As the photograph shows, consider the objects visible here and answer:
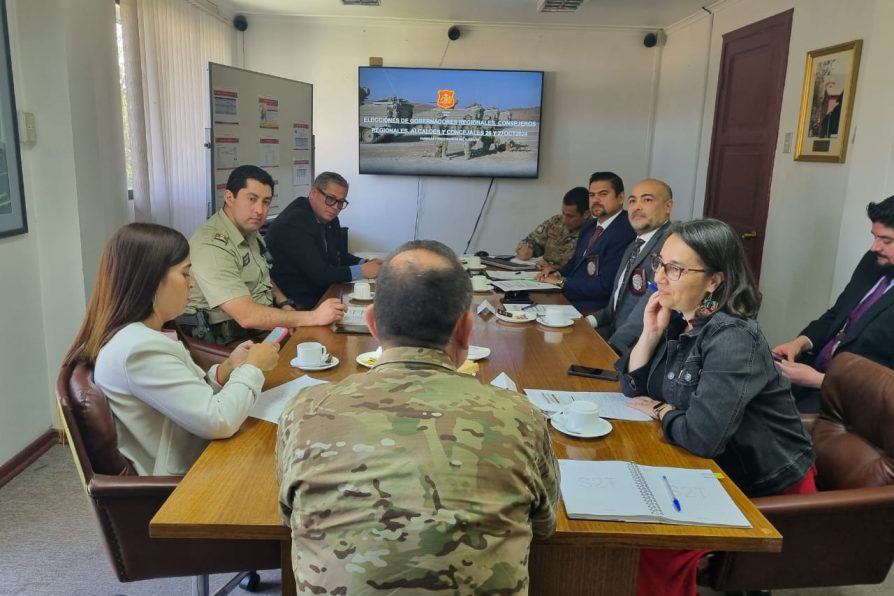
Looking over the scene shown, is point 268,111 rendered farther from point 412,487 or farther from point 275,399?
point 412,487

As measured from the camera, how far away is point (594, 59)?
218 inches

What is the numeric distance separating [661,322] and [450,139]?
13.3 ft

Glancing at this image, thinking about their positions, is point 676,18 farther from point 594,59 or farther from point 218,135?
point 218,135

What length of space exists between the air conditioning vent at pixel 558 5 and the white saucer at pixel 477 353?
3.19 metres

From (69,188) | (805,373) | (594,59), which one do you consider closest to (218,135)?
(69,188)

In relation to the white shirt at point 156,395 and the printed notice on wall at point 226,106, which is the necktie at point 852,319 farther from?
the printed notice on wall at point 226,106

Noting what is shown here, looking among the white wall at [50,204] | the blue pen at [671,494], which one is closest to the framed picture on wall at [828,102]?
the blue pen at [671,494]

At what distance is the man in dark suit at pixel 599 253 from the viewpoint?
3150mm

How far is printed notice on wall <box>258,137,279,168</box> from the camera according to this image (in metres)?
4.14

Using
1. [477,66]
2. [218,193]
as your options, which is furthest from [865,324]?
[477,66]

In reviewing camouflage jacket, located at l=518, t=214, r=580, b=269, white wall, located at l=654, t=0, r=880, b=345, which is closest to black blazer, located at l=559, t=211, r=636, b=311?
camouflage jacket, located at l=518, t=214, r=580, b=269

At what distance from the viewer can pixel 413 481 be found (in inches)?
32.2

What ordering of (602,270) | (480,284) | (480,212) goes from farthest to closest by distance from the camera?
(480,212) < (602,270) < (480,284)

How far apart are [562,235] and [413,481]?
3.65 meters
